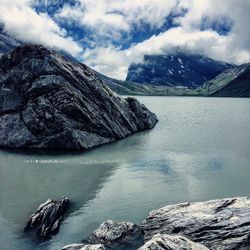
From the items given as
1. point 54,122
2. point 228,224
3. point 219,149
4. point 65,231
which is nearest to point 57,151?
point 54,122

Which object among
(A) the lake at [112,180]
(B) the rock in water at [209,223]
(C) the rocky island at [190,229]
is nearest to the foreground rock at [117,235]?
(C) the rocky island at [190,229]

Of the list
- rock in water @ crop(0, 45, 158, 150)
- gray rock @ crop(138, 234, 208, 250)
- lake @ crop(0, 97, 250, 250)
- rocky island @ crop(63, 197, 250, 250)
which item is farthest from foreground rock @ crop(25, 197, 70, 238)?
rock in water @ crop(0, 45, 158, 150)

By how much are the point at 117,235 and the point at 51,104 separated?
180ft

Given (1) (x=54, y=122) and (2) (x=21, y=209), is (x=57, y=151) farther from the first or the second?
(2) (x=21, y=209)

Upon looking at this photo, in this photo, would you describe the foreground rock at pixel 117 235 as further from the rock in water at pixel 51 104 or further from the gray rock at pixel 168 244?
the rock in water at pixel 51 104

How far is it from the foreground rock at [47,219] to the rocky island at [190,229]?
4.73 m

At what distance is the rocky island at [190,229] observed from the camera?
32938mm

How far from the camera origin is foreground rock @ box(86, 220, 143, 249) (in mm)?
35234

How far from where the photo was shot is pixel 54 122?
84000 millimetres

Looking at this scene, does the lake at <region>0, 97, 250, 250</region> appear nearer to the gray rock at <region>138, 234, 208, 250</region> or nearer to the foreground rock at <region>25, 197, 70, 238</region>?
the foreground rock at <region>25, 197, 70, 238</region>

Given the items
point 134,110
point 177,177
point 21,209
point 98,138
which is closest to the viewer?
point 21,209

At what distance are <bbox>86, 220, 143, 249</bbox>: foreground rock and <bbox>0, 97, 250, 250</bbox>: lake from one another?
221 centimetres

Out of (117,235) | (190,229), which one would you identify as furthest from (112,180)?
(190,229)

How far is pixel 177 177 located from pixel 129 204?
15.2m
